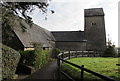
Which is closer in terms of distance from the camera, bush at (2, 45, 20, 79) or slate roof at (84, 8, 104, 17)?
bush at (2, 45, 20, 79)

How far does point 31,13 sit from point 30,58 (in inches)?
140

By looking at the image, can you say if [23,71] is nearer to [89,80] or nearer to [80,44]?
[89,80]

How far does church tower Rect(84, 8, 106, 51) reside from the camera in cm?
3127

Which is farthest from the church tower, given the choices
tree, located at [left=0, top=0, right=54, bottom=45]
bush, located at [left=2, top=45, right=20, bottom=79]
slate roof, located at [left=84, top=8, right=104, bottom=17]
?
bush, located at [left=2, top=45, right=20, bottom=79]

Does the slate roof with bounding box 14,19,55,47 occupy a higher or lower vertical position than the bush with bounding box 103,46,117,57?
higher

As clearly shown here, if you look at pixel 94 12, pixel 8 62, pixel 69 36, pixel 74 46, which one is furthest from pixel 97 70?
pixel 94 12

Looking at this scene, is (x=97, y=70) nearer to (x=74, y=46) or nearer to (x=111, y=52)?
(x=111, y=52)

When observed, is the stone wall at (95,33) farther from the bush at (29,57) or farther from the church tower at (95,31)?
the bush at (29,57)

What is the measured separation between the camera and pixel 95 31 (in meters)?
32.1

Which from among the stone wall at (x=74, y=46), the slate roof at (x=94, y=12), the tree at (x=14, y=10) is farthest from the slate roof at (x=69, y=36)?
the tree at (x=14, y=10)

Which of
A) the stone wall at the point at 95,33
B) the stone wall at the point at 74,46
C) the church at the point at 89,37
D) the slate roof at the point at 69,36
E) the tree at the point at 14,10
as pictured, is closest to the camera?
the tree at the point at 14,10

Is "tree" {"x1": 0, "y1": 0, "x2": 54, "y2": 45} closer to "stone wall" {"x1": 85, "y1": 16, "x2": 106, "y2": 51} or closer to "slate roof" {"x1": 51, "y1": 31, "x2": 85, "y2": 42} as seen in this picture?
"slate roof" {"x1": 51, "y1": 31, "x2": 85, "y2": 42}

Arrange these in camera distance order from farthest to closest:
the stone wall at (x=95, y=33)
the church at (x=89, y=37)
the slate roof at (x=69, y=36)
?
1. the slate roof at (x=69, y=36)
2. the stone wall at (x=95, y=33)
3. the church at (x=89, y=37)

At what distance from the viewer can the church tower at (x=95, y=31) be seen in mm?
31266
